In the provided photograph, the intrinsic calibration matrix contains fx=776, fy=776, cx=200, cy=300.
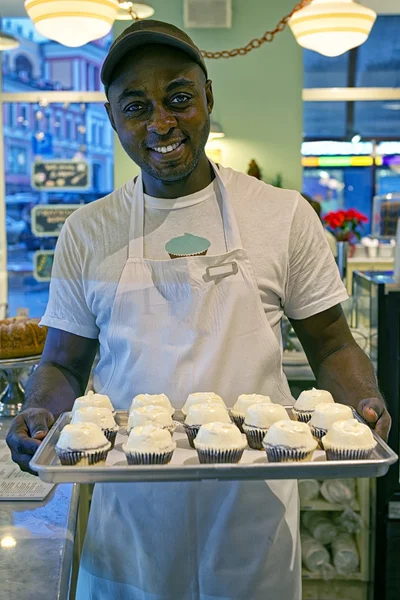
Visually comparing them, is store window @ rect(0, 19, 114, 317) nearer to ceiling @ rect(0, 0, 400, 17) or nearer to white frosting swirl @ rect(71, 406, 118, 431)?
ceiling @ rect(0, 0, 400, 17)

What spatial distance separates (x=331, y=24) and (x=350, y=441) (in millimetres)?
3117

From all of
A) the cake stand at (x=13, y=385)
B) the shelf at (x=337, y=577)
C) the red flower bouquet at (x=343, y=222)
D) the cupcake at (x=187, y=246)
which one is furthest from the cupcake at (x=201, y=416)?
the red flower bouquet at (x=343, y=222)

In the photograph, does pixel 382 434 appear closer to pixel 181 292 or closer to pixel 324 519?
pixel 181 292

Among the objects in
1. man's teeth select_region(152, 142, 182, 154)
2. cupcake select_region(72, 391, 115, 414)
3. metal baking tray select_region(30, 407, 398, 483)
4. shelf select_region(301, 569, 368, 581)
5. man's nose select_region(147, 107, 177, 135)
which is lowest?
shelf select_region(301, 569, 368, 581)

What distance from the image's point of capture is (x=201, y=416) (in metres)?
1.46

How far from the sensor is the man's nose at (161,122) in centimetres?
158

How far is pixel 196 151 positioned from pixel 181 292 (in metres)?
0.30

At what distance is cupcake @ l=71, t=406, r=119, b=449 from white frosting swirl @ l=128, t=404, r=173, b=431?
0.04 metres

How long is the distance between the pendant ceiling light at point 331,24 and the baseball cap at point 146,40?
245 cm

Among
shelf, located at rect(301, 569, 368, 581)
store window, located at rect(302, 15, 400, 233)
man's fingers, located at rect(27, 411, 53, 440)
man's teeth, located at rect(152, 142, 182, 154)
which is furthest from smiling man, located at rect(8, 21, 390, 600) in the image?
store window, located at rect(302, 15, 400, 233)

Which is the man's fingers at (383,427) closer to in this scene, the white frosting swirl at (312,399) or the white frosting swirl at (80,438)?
the white frosting swirl at (312,399)

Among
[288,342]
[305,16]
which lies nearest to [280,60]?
[305,16]

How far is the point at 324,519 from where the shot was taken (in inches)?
130

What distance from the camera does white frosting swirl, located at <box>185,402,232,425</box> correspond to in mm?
1455
